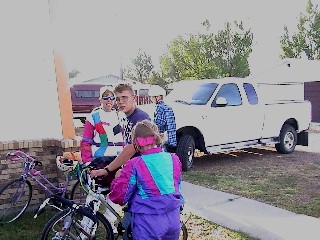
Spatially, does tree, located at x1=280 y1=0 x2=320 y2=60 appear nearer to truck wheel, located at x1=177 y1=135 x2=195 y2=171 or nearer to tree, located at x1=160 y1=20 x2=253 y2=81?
tree, located at x1=160 y1=20 x2=253 y2=81

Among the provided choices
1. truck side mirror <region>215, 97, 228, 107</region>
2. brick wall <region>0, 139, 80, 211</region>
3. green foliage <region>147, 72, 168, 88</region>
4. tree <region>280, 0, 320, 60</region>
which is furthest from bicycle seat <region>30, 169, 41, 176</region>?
green foliage <region>147, 72, 168, 88</region>

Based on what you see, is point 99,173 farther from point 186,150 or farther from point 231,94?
point 231,94

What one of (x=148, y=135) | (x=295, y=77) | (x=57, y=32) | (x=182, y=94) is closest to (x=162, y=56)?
(x=295, y=77)

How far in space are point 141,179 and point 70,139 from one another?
124 inches

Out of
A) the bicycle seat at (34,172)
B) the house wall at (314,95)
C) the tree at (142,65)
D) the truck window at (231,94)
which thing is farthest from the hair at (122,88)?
the tree at (142,65)

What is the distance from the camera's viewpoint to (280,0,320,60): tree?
1391 inches

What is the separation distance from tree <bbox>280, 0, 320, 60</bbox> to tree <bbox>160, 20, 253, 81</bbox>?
8.25m

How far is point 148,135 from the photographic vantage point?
3111 mm

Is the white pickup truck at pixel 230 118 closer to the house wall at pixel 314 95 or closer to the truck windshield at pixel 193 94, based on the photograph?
the truck windshield at pixel 193 94

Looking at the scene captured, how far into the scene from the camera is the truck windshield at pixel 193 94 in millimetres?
9375

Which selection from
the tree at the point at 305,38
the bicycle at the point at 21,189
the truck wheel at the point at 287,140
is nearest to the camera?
the bicycle at the point at 21,189

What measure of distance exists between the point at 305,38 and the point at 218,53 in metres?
10.7

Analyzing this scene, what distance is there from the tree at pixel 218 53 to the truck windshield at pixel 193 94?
2009 centimetres

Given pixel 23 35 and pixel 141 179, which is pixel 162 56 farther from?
pixel 141 179
